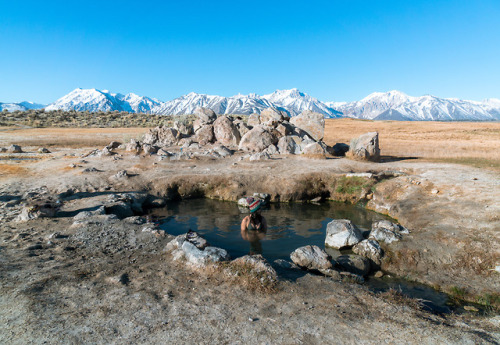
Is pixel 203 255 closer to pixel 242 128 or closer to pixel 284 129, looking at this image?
pixel 284 129

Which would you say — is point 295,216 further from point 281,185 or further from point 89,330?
point 89,330

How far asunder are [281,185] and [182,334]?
49.9ft

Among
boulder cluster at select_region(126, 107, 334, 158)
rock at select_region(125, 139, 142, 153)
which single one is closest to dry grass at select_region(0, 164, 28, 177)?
rock at select_region(125, 139, 142, 153)

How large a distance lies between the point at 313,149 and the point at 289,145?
8.85 ft

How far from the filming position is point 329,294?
7.48m

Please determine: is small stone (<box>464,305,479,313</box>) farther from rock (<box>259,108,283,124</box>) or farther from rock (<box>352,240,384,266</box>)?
rock (<box>259,108,283,124</box>)

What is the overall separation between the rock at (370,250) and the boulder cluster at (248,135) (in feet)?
61.1

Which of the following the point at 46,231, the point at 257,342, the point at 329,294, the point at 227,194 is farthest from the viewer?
the point at 227,194

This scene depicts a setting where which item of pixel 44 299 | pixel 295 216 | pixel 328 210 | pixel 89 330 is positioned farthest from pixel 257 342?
pixel 328 210

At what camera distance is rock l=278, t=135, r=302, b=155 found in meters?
30.5

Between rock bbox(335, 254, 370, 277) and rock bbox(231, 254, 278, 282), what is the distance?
3.62 meters

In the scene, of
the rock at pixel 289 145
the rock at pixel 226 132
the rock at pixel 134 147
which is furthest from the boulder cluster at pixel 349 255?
the rock at pixel 134 147

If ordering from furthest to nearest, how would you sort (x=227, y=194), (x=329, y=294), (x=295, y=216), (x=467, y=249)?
(x=227, y=194) → (x=295, y=216) → (x=467, y=249) → (x=329, y=294)

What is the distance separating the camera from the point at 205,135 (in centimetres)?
3538
